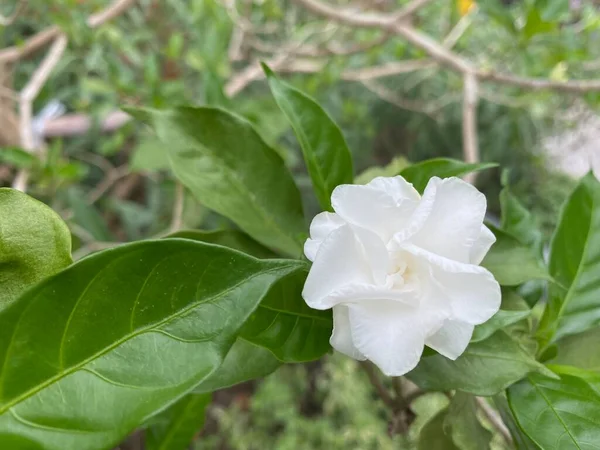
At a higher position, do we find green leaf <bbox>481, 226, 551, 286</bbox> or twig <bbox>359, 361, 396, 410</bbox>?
green leaf <bbox>481, 226, 551, 286</bbox>

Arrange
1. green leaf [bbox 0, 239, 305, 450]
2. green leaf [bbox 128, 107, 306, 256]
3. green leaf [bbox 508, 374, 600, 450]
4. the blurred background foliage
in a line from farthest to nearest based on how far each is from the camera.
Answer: the blurred background foliage → green leaf [bbox 128, 107, 306, 256] → green leaf [bbox 508, 374, 600, 450] → green leaf [bbox 0, 239, 305, 450]

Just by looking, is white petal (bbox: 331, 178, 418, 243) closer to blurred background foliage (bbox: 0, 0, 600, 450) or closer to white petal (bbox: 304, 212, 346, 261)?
white petal (bbox: 304, 212, 346, 261)

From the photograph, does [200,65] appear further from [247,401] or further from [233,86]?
[247,401]

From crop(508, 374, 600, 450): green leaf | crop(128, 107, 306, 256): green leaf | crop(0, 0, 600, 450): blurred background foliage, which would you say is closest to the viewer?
crop(508, 374, 600, 450): green leaf

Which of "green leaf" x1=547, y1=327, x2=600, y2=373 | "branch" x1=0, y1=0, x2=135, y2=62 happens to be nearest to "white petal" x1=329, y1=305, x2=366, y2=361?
"green leaf" x1=547, y1=327, x2=600, y2=373

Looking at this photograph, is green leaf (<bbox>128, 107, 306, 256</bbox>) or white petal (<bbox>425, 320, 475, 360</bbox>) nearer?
white petal (<bbox>425, 320, 475, 360</bbox>)

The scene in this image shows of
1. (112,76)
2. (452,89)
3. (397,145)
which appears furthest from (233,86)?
(397,145)
